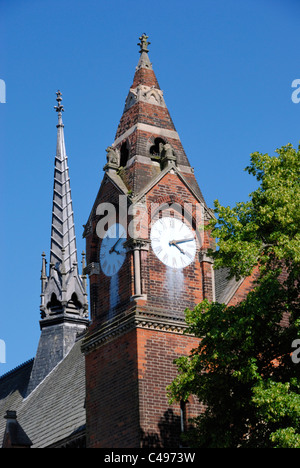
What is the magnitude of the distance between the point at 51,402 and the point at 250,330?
62.7 feet

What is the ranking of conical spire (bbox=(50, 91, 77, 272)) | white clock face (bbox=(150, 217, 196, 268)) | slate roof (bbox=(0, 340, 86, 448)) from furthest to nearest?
conical spire (bbox=(50, 91, 77, 272)) < slate roof (bbox=(0, 340, 86, 448)) < white clock face (bbox=(150, 217, 196, 268))

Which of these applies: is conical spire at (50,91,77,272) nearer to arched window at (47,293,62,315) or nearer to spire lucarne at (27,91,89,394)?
spire lucarne at (27,91,89,394)

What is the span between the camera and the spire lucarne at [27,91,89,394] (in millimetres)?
49125

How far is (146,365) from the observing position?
1157 inches

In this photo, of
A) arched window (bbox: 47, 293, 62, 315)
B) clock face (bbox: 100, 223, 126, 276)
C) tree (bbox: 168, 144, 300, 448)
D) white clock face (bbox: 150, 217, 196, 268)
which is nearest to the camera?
tree (bbox: 168, 144, 300, 448)

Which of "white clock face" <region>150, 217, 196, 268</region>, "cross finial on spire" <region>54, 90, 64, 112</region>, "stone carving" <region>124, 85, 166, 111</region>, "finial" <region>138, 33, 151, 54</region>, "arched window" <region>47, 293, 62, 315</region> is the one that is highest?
"cross finial on spire" <region>54, 90, 64, 112</region>

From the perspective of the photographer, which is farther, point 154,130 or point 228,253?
point 154,130

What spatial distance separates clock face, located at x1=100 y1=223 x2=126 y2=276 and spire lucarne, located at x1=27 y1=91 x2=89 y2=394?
46.4ft

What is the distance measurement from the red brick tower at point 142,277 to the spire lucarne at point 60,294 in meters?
14.0

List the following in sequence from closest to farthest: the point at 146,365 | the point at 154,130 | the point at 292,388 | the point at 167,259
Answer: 1. the point at 292,388
2. the point at 146,365
3. the point at 167,259
4. the point at 154,130

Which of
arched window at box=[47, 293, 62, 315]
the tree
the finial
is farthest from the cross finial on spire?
the tree
